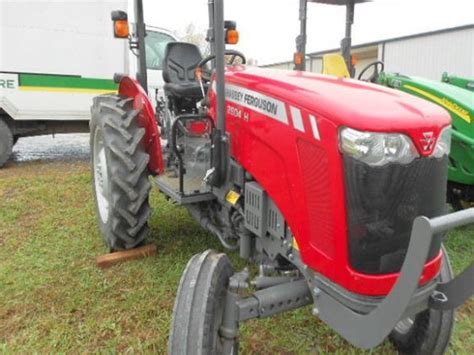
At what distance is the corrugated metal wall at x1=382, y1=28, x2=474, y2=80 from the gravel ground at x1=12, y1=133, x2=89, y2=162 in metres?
12.5

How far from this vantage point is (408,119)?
1.42 metres

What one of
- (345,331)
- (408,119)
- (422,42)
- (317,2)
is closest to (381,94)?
(408,119)

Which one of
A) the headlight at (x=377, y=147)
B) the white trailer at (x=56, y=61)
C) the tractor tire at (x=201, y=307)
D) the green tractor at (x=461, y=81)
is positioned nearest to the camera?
the headlight at (x=377, y=147)

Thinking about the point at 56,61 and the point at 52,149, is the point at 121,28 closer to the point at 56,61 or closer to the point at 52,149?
the point at 56,61

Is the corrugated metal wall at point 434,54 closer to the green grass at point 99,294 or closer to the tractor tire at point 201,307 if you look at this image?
the green grass at point 99,294

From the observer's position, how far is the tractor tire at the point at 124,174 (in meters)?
2.73

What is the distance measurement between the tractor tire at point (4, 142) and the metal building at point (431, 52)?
8433 millimetres

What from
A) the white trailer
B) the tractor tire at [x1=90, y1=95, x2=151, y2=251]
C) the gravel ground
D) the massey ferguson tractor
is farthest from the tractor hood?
the gravel ground

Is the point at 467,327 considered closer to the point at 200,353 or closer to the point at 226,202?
the point at 226,202

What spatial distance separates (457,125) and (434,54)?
14.2 meters

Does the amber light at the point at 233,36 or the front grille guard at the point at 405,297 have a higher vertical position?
the amber light at the point at 233,36

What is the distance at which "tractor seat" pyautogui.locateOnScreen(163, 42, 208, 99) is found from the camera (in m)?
3.38

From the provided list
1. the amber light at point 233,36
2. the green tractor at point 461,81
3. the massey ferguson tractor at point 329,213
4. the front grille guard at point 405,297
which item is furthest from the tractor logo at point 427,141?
the green tractor at point 461,81

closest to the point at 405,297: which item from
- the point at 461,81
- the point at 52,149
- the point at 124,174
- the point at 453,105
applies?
the point at 124,174
